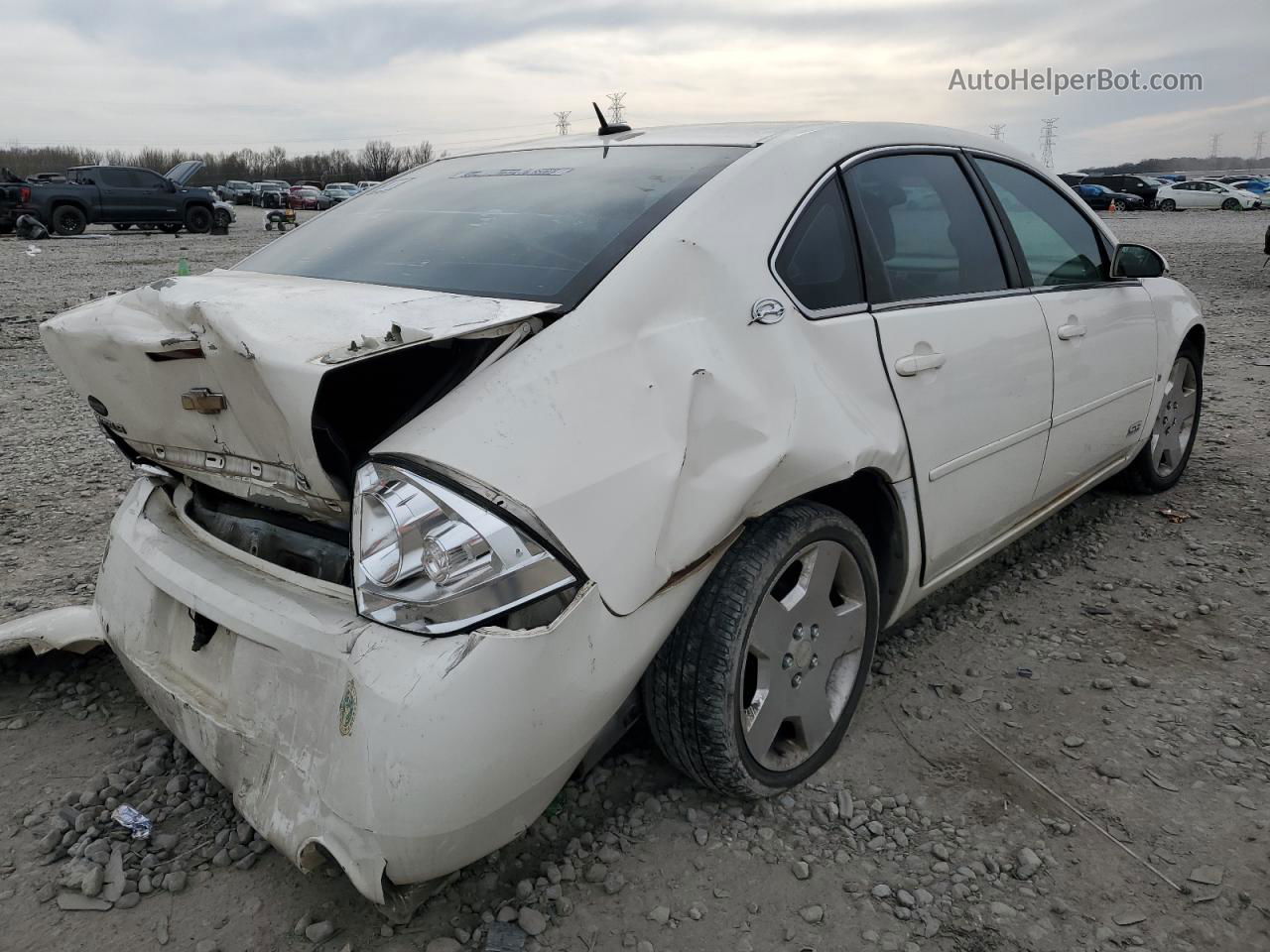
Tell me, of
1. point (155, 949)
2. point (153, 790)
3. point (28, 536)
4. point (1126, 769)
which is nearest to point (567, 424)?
point (155, 949)

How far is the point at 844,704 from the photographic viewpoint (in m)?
2.39

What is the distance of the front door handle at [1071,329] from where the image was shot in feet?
9.75

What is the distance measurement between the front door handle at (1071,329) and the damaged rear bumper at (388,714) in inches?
70.4

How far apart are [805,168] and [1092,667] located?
1778 millimetres

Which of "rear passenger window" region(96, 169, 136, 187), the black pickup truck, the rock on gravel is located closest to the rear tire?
the black pickup truck

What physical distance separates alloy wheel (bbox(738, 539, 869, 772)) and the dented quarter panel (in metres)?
0.26

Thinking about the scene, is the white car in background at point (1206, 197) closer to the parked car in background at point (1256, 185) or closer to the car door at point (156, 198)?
the parked car in background at point (1256, 185)

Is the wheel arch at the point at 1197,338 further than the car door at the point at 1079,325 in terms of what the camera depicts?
Yes

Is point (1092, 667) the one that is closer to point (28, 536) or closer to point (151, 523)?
point (151, 523)

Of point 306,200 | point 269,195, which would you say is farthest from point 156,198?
point 269,195

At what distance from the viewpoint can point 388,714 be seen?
1.51 m

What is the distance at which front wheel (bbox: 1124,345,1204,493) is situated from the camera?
4.12 metres

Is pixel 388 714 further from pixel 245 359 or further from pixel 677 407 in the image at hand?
pixel 677 407

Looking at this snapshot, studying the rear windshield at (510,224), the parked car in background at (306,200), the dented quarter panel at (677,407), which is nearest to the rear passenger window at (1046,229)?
the dented quarter panel at (677,407)
